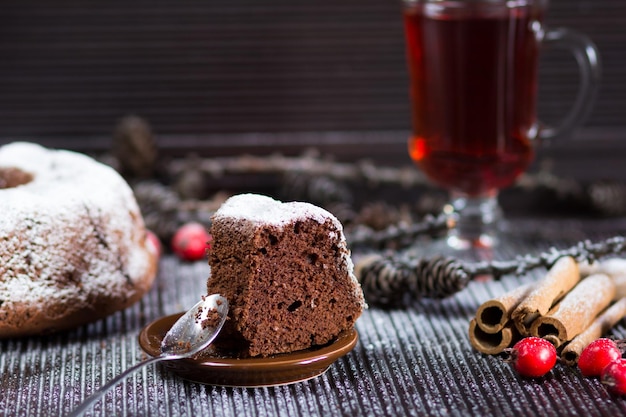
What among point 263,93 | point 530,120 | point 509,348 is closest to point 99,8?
point 263,93

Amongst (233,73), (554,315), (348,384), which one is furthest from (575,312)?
(233,73)

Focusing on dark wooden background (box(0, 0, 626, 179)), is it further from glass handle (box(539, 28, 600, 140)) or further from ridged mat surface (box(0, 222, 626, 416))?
ridged mat surface (box(0, 222, 626, 416))

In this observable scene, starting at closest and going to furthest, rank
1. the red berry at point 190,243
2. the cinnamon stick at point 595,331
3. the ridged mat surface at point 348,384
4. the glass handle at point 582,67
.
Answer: the ridged mat surface at point 348,384, the cinnamon stick at point 595,331, the glass handle at point 582,67, the red berry at point 190,243

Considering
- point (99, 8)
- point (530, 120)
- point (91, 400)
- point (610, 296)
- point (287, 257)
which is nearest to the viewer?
point (91, 400)

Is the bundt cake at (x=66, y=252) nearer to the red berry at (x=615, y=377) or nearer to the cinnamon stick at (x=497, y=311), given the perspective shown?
the cinnamon stick at (x=497, y=311)

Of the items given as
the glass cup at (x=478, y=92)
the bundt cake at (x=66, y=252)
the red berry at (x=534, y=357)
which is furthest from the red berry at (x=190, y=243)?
the red berry at (x=534, y=357)

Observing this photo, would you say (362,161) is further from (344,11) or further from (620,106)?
(620,106)
